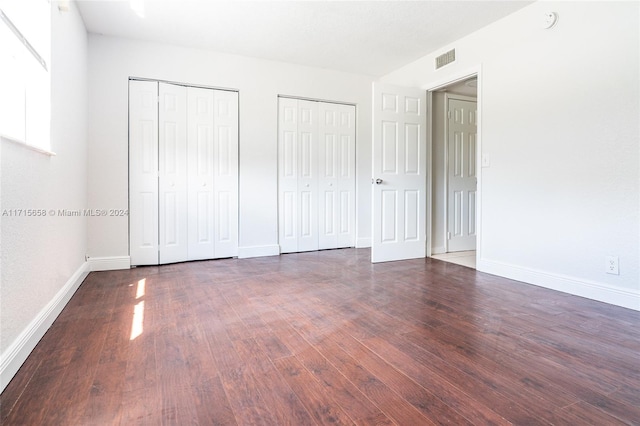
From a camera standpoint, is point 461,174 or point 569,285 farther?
point 461,174

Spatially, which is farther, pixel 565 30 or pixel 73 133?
pixel 73 133

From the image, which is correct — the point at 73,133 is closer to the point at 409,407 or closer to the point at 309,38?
the point at 309,38

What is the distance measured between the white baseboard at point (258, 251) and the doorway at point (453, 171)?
2028 mm

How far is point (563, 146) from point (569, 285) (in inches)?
44.4

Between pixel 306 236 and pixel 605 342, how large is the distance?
3309 millimetres

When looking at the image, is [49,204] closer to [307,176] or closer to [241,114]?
[241,114]

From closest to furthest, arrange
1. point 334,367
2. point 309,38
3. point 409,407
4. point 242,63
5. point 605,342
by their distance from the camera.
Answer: point 409,407 < point 334,367 < point 605,342 < point 309,38 < point 242,63

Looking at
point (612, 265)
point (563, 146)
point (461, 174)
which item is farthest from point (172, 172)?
point (612, 265)

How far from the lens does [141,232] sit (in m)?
3.74

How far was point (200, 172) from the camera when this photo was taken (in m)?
3.98

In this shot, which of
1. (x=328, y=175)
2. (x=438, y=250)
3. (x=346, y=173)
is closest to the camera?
(x=438, y=250)

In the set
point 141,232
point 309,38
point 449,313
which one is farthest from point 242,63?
point 449,313

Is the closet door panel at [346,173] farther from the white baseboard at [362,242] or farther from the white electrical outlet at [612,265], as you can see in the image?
the white electrical outlet at [612,265]

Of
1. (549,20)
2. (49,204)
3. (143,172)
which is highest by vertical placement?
(549,20)
